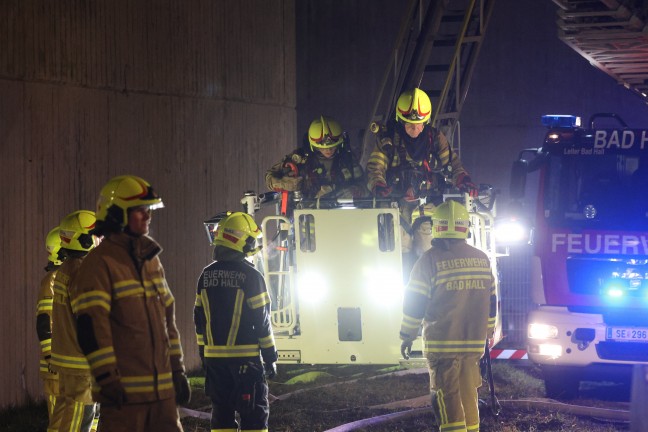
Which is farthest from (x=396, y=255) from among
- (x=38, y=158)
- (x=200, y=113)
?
(x=200, y=113)

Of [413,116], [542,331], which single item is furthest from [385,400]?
[413,116]

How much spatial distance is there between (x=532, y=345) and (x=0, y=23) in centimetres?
592

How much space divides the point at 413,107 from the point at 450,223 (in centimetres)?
285

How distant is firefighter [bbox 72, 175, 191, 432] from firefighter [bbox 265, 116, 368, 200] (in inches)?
170

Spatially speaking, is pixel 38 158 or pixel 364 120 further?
pixel 364 120

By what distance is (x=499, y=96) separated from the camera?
16.4 m

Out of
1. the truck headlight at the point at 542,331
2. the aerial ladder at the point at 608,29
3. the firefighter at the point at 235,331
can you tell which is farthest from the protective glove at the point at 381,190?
the aerial ladder at the point at 608,29

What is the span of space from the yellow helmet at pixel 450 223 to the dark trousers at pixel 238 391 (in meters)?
1.61

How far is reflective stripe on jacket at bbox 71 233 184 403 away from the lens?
539 centimetres

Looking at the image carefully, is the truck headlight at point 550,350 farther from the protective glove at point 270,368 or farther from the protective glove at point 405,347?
the protective glove at point 270,368

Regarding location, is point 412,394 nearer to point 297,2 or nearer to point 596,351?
point 596,351

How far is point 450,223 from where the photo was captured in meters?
7.25

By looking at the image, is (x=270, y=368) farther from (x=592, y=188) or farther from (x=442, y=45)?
(x=442, y=45)

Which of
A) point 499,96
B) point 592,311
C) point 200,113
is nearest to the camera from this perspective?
point 592,311
